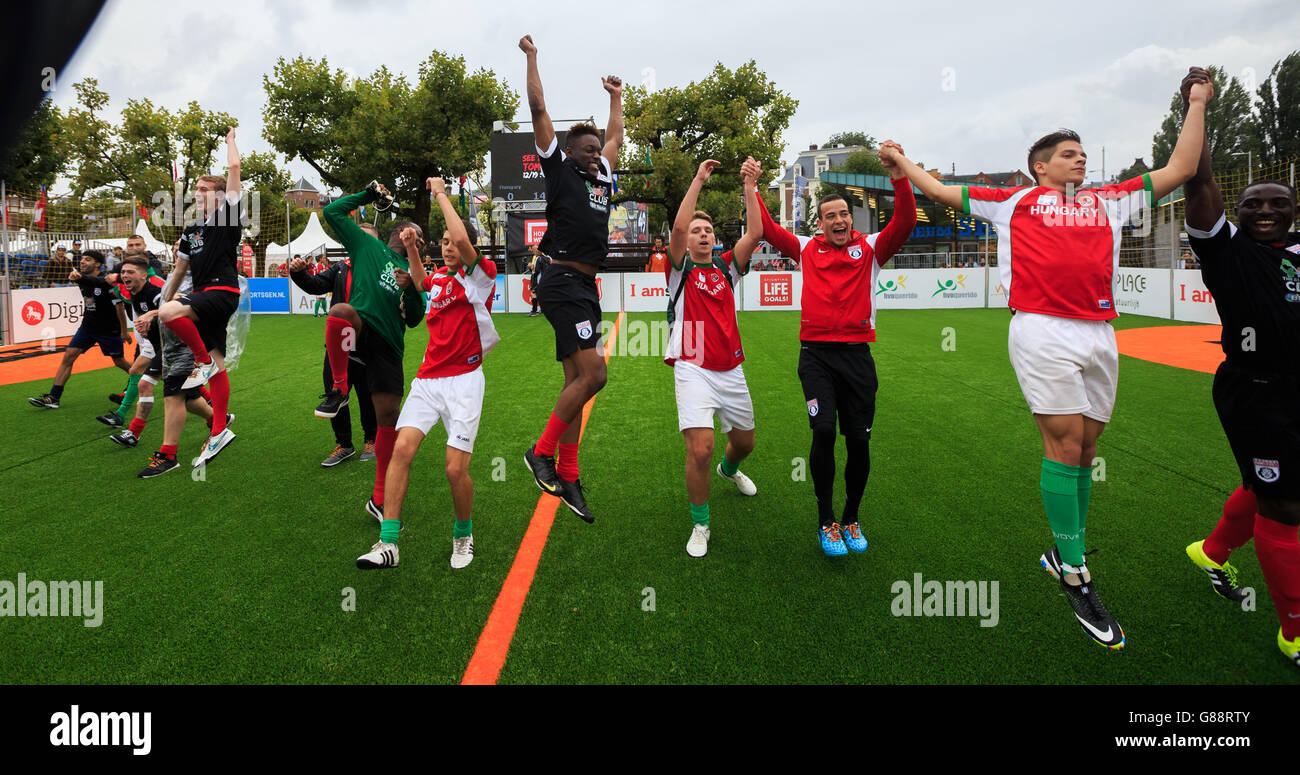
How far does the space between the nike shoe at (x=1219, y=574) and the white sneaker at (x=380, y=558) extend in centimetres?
420

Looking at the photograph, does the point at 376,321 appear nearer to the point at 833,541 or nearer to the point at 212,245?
the point at 212,245

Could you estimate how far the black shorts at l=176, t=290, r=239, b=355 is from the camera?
5.69m

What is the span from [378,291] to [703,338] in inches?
95.4

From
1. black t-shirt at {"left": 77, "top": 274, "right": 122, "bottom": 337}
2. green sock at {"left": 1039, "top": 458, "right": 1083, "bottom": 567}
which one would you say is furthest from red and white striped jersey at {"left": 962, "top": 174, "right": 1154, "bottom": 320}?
black t-shirt at {"left": 77, "top": 274, "right": 122, "bottom": 337}

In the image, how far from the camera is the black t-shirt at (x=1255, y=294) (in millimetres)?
2834

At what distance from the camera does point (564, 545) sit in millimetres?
4105

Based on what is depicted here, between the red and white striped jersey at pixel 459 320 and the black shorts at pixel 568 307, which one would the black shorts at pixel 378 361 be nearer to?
the red and white striped jersey at pixel 459 320

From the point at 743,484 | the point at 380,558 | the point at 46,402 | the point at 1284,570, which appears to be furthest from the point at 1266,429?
the point at 46,402

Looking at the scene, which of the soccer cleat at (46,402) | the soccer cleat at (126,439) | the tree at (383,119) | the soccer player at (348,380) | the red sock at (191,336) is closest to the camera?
the red sock at (191,336)

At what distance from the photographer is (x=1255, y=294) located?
2916 mm

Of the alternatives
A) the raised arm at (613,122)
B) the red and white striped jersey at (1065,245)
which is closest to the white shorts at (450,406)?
the raised arm at (613,122)

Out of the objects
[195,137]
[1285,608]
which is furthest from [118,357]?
[195,137]
